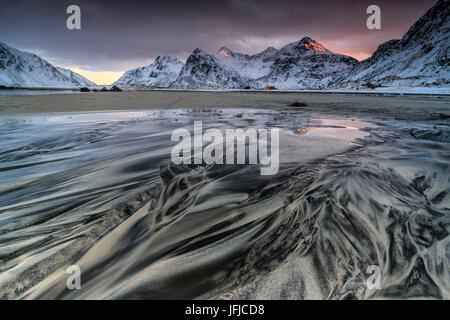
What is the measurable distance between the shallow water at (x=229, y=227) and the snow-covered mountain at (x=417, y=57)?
329ft

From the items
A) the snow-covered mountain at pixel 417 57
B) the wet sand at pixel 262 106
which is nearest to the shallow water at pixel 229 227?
the wet sand at pixel 262 106

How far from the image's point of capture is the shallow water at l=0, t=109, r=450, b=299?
46.5 inches

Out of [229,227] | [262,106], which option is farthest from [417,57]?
[229,227]

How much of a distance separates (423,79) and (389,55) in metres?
90.0

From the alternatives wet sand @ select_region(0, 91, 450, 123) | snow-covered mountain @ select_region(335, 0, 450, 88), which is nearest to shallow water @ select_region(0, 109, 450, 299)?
wet sand @ select_region(0, 91, 450, 123)

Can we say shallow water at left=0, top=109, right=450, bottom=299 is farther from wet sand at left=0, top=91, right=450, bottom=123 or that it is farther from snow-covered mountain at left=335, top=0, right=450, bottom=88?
snow-covered mountain at left=335, top=0, right=450, bottom=88

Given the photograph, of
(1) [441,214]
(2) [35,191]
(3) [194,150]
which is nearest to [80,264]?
(2) [35,191]

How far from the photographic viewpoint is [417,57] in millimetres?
117250

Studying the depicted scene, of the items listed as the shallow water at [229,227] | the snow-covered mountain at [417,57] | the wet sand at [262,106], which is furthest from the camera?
the snow-covered mountain at [417,57]

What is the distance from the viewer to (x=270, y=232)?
1638 mm

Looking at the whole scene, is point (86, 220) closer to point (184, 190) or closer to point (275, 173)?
point (184, 190)

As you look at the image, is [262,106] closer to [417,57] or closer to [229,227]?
[229,227]

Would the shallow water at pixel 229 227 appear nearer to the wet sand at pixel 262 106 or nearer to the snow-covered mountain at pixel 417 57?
the wet sand at pixel 262 106

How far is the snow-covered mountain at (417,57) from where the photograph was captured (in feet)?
298
